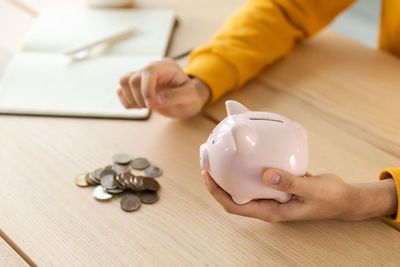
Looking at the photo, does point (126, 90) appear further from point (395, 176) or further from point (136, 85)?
point (395, 176)

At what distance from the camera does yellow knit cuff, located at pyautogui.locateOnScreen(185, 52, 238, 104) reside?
3.08 ft

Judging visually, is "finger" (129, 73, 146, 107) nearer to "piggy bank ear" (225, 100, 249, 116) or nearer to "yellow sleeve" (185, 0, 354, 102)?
"yellow sleeve" (185, 0, 354, 102)

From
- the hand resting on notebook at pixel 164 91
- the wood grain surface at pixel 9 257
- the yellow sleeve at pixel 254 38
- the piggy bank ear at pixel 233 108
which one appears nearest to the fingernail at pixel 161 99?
the hand resting on notebook at pixel 164 91

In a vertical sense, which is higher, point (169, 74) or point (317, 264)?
point (169, 74)

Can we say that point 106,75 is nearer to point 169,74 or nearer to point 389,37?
point 169,74

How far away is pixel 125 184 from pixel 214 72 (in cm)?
31

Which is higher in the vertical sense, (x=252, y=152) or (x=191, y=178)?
(x=252, y=152)

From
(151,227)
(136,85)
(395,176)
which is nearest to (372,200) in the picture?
(395,176)

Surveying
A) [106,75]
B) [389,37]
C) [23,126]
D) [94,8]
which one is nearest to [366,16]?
[389,37]

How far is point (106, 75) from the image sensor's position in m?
1.01

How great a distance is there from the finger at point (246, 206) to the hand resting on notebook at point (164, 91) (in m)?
0.24

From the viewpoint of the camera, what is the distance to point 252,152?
605 mm

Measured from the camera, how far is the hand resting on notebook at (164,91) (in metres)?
0.85

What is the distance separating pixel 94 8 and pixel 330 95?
633mm
